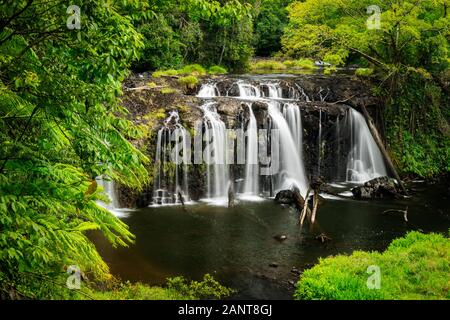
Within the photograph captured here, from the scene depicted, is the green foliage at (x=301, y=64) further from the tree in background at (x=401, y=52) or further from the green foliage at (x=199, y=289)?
the green foliage at (x=199, y=289)

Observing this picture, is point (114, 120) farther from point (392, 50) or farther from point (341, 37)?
point (392, 50)

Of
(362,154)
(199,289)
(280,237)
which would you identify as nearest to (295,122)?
(362,154)

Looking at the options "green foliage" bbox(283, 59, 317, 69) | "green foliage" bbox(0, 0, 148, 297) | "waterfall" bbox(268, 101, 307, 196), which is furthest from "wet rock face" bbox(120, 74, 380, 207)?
"green foliage" bbox(283, 59, 317, 69)

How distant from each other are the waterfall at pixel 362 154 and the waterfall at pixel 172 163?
8.05 metres

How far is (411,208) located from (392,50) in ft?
29.3

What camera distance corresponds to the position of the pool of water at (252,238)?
981cm

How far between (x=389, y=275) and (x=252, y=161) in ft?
31.2

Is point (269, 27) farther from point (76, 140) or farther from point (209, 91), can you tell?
point (76, 140)

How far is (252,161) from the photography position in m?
17.5

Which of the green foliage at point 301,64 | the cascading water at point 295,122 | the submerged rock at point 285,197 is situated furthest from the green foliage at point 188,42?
the submerged rock at point 285,197

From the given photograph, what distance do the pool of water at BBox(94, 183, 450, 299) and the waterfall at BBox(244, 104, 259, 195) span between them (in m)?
1.33

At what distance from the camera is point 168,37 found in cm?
2777
